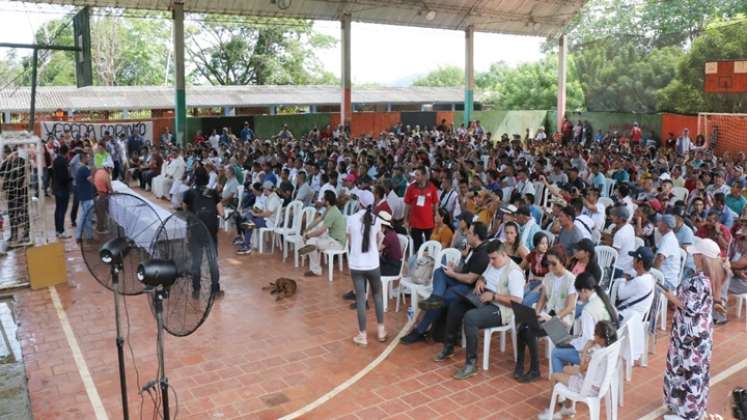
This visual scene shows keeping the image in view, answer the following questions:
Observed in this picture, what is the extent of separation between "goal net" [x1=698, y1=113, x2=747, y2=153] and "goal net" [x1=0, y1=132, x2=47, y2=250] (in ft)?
61.9

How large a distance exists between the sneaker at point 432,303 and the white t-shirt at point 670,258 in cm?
216

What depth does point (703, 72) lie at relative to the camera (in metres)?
23.8

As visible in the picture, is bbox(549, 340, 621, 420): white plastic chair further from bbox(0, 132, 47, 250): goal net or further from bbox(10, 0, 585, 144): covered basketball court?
bbox(10, 0, 585, 144): covered basketball court

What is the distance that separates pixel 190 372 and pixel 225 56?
112 feet

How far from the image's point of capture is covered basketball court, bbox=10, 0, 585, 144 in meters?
19.3

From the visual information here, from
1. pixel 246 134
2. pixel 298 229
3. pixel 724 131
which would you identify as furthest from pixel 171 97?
pixel 724 131

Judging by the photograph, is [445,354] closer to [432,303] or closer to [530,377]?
[432,303]

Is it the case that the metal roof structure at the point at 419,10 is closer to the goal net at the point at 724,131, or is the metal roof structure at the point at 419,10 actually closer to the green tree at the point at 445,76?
the goal net at the point at 724,131

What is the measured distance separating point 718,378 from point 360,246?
3168mm

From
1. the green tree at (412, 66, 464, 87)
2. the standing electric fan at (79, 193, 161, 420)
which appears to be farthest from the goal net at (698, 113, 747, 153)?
the green tree at (412, 66, 464, 87)

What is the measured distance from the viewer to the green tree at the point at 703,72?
2269 cm

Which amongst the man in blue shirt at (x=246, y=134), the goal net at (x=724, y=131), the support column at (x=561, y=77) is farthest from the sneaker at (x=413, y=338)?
the support column at (x=561, y=77)

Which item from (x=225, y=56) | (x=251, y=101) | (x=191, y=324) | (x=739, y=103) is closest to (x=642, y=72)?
(x=739, y=103)

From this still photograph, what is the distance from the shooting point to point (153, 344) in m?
6.35
